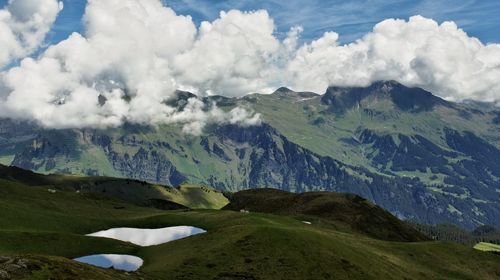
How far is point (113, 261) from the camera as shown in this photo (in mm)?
112438

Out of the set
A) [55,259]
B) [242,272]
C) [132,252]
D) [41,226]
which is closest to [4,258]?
[55,259]

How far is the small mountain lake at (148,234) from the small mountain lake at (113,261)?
3186 cm

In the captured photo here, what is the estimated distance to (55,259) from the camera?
7469cm

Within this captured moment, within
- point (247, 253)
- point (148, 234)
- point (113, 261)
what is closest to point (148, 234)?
point (148, 234)

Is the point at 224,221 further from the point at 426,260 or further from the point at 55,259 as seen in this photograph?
the point at 55,259

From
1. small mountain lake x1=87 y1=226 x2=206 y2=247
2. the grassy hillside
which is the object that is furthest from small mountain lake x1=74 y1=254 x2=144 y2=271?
small mountain lake x1=87 y1=226 x2=206 y2=247

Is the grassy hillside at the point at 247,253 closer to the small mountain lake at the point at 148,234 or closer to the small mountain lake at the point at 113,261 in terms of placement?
the small mountain lake at the point at 113,261

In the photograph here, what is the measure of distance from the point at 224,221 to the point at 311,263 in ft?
187

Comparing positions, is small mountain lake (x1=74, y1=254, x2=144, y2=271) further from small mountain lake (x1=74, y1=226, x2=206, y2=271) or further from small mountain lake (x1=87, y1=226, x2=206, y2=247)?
small mountain lake (x1=87, y1=226, x2=206, y2=247)

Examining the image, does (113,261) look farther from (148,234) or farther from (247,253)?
(148,234)

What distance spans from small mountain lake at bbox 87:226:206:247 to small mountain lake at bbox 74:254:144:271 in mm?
31864

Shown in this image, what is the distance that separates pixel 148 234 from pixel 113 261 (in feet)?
152

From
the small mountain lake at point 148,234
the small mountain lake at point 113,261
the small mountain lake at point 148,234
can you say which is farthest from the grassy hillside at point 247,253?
the small mountain lake at point 148,234

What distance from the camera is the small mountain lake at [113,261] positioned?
10909cm
